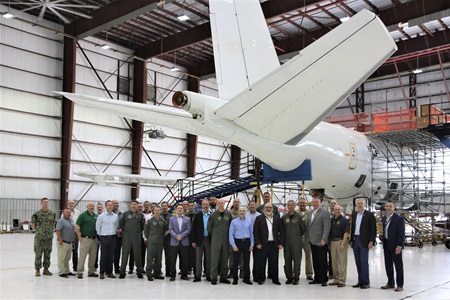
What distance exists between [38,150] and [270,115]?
26759mm

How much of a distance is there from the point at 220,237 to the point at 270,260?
4.00 feet

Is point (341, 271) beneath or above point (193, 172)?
beneath

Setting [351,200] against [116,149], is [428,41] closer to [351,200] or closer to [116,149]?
[351,200]

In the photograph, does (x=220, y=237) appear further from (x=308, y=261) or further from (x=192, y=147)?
(x=192, y=147)

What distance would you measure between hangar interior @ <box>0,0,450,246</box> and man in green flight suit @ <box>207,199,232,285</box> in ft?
48.8

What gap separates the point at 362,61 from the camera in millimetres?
8422

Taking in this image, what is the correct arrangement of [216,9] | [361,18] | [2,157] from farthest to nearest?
[2,157]
[216,9]
[361,18]

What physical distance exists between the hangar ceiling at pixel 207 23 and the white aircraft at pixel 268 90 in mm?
15453

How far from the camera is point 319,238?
10734mm

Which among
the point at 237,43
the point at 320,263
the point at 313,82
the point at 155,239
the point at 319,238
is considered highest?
the point at 237,43

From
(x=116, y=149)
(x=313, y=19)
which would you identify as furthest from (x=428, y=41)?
(x=116, y=149)

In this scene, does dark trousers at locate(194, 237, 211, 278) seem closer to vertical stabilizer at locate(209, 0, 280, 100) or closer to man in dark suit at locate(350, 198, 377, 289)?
man in dark suit at locate(350, 198, 377, 289)

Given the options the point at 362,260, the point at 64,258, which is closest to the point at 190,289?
the point at 64,258

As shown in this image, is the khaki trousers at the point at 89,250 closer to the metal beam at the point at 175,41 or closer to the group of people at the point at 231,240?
the group of people at the point at 231,240
